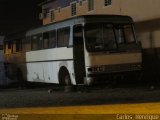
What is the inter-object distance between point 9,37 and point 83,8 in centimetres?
1177

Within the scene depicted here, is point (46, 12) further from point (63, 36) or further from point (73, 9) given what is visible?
point (63, 36)

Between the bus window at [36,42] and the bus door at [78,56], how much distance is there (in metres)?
4.09

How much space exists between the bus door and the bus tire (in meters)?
0.77

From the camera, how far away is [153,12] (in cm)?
3142

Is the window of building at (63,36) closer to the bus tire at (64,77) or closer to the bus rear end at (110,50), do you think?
the bus tire at (64,77)

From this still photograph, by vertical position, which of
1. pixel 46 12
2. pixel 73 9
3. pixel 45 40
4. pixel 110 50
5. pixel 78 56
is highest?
pixel 46 12

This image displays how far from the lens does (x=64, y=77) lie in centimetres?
2292

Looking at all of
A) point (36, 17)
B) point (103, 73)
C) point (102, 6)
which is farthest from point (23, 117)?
point (36, 17)

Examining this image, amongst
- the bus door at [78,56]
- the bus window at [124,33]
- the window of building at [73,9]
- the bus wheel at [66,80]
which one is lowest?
the bus wheel at [66,80]

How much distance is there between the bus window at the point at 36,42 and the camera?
25.6 meters

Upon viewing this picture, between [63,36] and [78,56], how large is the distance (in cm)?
153

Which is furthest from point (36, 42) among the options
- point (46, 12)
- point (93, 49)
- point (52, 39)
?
point (46, 12)

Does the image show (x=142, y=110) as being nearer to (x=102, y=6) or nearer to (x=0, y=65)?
(x=0, y=65)

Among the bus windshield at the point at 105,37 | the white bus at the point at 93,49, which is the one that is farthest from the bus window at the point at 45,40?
the bus windshield at the point at 105,37
